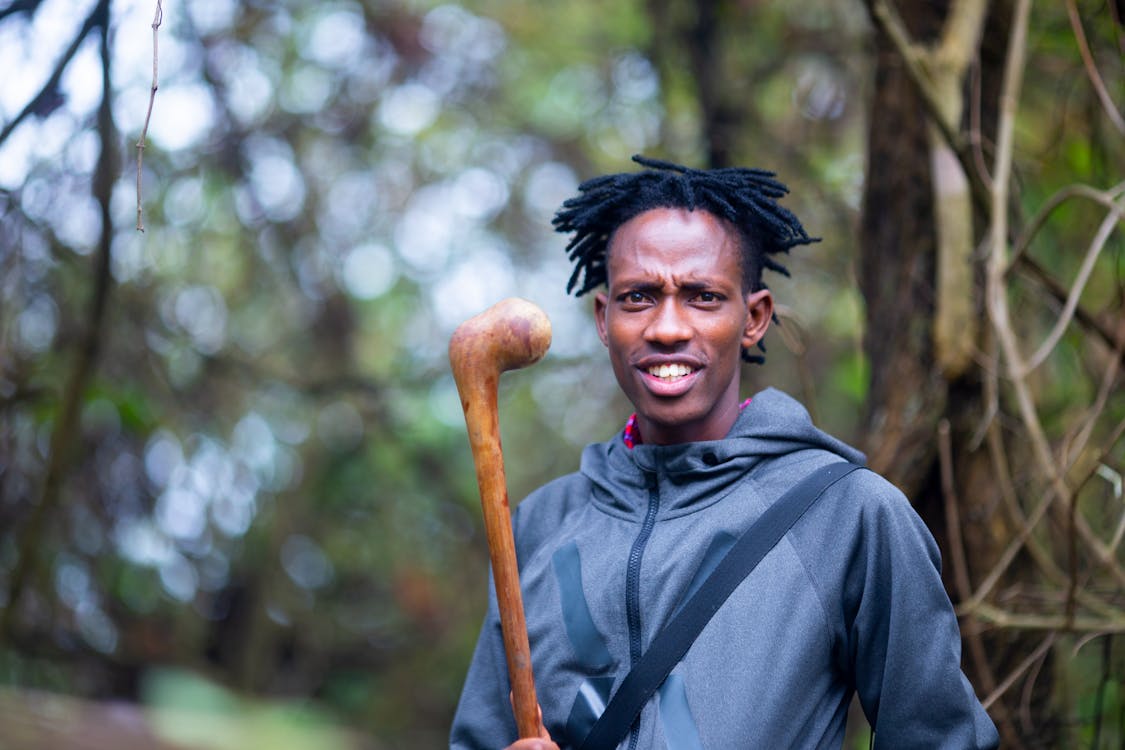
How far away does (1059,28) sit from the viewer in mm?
4156

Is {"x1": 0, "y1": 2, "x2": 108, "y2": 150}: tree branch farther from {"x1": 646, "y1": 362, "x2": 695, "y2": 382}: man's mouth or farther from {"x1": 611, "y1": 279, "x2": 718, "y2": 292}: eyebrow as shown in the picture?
{"x1": 646, "y1": 362, "x2": 695, "y2": 382}: man's mouth

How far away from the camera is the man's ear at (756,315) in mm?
2440

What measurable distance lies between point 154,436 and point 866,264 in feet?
12.7

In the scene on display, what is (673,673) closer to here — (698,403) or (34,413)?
(698,403)

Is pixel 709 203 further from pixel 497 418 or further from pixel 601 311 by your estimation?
pixel 497 418

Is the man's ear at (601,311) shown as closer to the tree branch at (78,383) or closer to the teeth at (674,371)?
the teeth at (674,371)

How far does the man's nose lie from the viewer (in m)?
2.30

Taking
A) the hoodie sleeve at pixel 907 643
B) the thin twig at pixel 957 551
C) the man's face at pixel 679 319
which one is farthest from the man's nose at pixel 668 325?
the thin twig at pixel 957 551

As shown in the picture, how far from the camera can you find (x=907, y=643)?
2.09 m

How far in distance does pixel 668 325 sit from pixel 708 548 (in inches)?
16.3

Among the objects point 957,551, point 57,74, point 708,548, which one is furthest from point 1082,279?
point 57,74

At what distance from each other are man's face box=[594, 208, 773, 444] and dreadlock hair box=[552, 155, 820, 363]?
3 centimetres

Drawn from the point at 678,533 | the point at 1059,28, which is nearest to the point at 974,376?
the point at 1059,28

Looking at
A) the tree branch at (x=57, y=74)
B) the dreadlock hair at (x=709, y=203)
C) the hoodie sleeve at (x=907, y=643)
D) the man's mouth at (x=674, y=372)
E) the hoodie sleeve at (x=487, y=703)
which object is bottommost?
the hoodie sleeve at (x=487, y=703)
